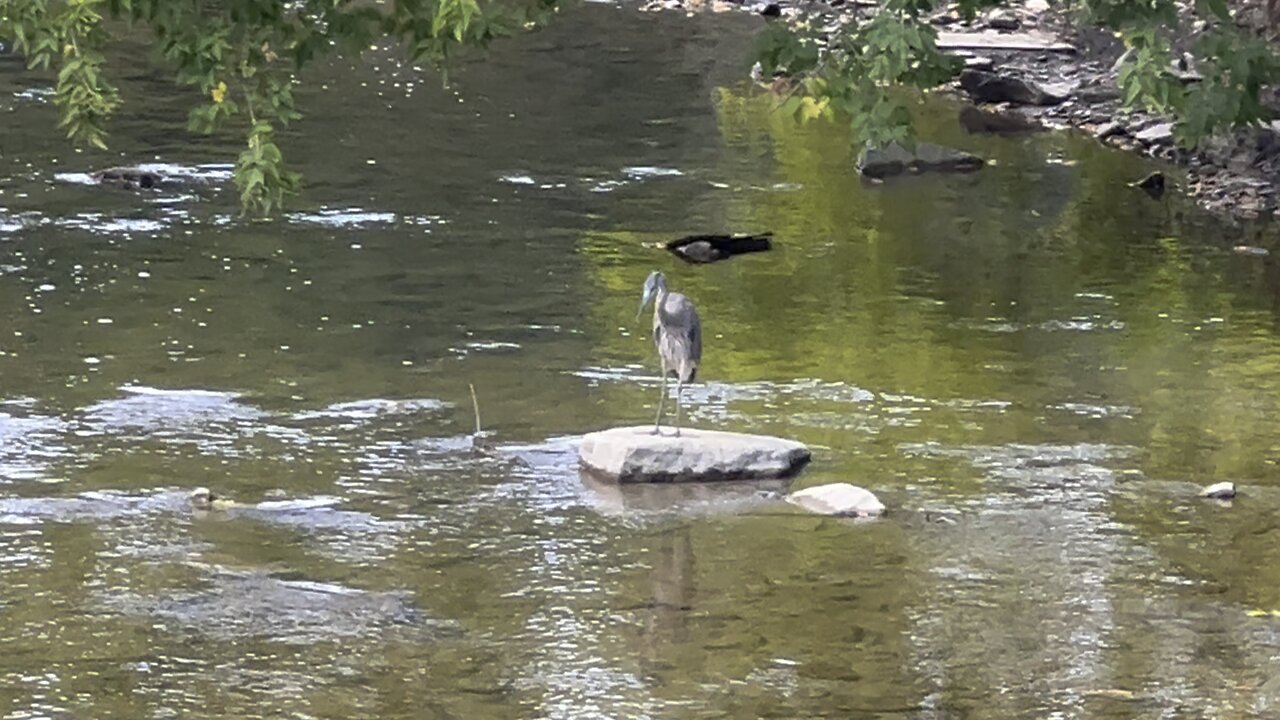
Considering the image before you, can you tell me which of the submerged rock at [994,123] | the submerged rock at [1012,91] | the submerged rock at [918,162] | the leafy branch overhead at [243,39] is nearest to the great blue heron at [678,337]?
the leafy branch overhead at [243,39]

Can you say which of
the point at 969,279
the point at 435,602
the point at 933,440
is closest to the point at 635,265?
the point at 969,279

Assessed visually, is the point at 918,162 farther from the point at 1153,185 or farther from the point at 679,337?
the point at 679,337

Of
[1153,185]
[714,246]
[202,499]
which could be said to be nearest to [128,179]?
[714,246]

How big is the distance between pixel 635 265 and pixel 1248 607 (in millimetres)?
8586

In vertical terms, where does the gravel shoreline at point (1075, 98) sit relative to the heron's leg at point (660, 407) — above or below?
below

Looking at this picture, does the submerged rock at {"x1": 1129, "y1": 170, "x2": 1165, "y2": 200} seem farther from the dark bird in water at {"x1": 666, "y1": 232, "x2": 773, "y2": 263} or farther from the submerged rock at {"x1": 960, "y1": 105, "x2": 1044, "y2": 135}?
the dark bird in water at {"x1": 666, "y1": 232, "x2": 773, "y2": 263}

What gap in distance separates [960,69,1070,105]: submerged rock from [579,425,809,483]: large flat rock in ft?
55.7

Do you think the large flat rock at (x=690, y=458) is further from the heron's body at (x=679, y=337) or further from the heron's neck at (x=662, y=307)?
the heron's neck at (x=662, y=307)

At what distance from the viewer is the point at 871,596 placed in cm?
936

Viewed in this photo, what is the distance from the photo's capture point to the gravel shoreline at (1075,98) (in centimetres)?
2156

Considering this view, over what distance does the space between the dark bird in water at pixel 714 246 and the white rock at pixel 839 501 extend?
7122 millimetres

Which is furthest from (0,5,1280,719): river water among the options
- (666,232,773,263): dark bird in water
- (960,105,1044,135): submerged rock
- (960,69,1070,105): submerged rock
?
(960,69,1070,105): submerged rock

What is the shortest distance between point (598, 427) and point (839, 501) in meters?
2.01

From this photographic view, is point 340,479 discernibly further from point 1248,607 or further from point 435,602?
point 1248,607
